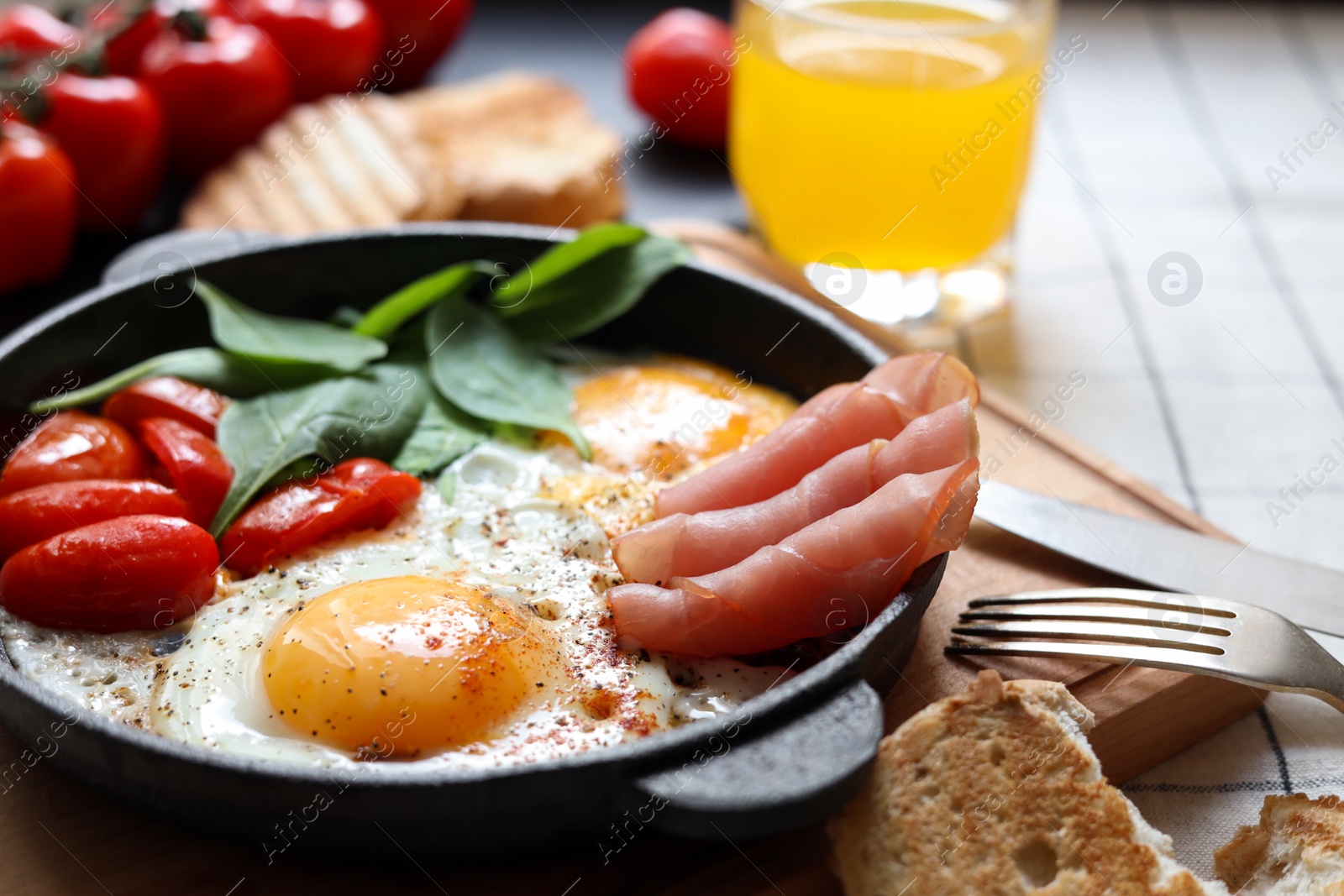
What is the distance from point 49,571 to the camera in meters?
2.22

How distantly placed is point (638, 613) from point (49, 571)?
1.08 meters

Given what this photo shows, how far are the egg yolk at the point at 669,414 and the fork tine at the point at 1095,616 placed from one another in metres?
0.74

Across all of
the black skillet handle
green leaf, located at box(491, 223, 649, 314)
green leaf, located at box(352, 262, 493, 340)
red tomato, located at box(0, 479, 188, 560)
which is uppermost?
green leaf, located at box(491, 223, 649, 314)

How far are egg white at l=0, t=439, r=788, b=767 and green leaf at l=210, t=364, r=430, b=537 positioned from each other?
200mm

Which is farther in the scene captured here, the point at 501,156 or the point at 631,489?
the point at 501,156

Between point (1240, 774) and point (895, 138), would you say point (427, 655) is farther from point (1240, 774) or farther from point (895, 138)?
point (895, 138)

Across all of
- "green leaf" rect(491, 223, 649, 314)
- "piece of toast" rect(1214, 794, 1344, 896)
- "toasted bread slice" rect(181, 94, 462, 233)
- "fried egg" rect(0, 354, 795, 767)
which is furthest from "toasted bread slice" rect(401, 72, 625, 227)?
"piece of toast" rect(1214, 794, 1344, 896)

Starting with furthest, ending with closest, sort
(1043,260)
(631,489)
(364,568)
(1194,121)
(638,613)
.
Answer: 1. (1194,121)
2. (1043,260)
3. (631,489)
4. (364,568)
5. (638,613)

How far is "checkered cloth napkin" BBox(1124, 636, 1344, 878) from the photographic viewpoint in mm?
2238

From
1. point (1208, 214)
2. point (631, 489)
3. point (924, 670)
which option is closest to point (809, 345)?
point (631, 489)

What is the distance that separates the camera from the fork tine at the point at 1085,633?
2191mm

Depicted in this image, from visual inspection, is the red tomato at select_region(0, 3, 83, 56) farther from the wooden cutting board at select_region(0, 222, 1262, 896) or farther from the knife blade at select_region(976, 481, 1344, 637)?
the knife blade at select_region(976, 481, 1344, 637)

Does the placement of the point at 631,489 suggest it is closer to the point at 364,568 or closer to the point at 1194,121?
the point at 364,568

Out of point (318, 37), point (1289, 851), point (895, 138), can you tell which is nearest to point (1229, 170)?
point (895, 138)
